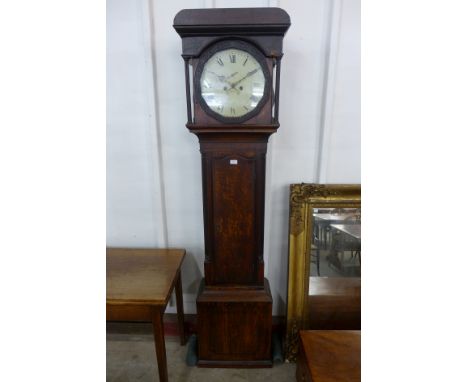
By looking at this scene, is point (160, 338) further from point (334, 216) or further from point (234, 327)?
point (334, 216)

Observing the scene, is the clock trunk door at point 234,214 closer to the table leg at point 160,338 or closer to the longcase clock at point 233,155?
the longcase clock at point 233,155

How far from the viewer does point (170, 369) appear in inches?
58.3

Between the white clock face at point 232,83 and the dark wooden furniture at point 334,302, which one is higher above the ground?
the white clock face at point 232,83

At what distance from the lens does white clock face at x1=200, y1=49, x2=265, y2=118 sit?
113 centimetres

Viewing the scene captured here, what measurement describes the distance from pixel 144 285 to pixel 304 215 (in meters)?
0.84

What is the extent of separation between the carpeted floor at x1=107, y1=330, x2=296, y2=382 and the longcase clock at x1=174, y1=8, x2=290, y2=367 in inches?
1.8

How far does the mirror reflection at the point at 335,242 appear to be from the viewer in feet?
4.89

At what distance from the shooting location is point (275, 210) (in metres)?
1.56

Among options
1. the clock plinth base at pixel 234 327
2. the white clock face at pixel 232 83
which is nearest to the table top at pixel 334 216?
the clock plinth base at pixel 234 327

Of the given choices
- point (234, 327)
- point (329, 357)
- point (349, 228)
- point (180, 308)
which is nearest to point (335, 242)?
point (349, 228)

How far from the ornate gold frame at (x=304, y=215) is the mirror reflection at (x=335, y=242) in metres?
0.04

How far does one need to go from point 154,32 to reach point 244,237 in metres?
1.08
